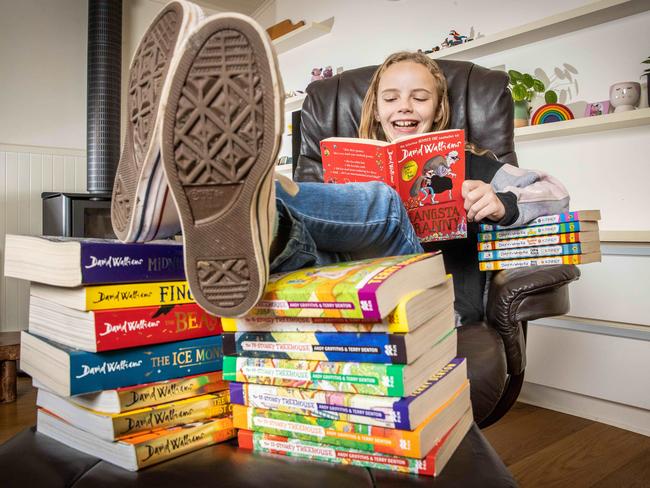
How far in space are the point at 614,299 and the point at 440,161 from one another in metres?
1.20

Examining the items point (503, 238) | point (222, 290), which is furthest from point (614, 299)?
point (222, 290)

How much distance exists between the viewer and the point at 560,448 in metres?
1.69

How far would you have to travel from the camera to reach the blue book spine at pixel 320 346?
553mm

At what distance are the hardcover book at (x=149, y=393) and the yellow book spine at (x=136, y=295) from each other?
91 millimetres

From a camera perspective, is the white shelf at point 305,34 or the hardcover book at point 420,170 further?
the white shelf at point 305,34

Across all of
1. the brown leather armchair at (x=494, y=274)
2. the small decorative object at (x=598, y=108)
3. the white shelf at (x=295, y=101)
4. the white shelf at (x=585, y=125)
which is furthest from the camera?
the white shelf at (x=295, y=101)

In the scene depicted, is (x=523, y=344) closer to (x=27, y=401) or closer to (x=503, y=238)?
(x=503, y=238)

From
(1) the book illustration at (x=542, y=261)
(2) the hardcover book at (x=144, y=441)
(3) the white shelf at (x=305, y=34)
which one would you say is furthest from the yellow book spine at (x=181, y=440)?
(3) the white shelf at (x=305, y=34)

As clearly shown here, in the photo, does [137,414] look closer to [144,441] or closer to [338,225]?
[144,441]

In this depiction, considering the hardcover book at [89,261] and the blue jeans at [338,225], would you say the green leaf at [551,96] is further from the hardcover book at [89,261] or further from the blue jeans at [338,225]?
the hardcover book at [89,261]

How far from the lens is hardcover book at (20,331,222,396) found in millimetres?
589

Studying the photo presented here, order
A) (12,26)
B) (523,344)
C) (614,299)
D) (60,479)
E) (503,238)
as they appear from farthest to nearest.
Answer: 1. (12,26)
2. (614,299)
3. (503,238)
4. (523,344)
5. (60,479)

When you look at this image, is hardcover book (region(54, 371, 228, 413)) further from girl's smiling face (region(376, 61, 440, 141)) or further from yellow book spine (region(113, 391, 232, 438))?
girl's smiling face (region(376, 61, 440, 141))

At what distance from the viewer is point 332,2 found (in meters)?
3.22
